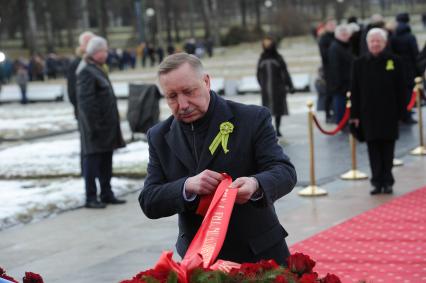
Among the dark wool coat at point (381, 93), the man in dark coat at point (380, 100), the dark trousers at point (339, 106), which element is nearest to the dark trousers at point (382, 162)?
the man in dark coat at point (380, 100)

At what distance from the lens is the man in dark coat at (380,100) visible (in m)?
11.4

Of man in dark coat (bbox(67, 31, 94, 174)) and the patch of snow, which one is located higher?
man in dark coat (bbox(67, 31, 94, 174))

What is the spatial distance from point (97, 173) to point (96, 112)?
693 mm

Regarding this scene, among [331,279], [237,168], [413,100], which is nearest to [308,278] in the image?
[331,279]

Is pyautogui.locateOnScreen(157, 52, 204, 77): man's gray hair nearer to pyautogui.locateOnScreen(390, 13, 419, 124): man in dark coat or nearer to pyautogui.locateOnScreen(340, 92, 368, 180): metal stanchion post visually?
pyautogui.locateOnScreen(340, 92, 368, 180): metal stanchion post

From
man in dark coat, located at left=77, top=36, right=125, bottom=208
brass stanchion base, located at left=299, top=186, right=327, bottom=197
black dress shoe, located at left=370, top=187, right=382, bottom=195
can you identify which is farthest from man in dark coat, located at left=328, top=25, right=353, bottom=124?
man in dark coat, located at left=77, top=36, right=125, bottom=208

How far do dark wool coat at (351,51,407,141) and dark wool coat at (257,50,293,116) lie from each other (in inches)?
229

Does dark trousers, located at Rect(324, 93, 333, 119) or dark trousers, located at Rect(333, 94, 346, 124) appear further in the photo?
dark trousers, located at Rect(324, 93, 333, 119)

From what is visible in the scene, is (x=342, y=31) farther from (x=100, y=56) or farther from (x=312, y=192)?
(x=100, y=56)

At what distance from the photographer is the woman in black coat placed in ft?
56.8

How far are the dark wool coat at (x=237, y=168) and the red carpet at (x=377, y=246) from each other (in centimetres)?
308

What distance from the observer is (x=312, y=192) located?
11820mm

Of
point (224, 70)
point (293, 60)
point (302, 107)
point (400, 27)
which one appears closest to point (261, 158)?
point (400, 27)

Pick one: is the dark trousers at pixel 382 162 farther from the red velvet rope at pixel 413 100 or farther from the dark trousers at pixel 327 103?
the dark trousers at pixel 327 103
